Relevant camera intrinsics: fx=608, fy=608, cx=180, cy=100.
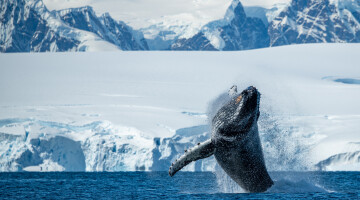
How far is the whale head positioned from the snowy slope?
447cm

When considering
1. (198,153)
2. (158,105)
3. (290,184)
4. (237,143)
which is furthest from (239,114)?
(158,105)

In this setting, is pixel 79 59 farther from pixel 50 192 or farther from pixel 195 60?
pixel 50 192

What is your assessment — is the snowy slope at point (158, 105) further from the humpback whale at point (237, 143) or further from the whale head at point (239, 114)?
the whale head at point (239, 114)

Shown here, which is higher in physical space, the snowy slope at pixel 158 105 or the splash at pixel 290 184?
the splash at pixel 290 184

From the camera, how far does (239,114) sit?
44.2 feet

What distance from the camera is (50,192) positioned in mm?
25078

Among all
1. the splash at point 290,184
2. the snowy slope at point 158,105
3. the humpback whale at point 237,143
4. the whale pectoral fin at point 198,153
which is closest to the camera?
the humpback whale at point 237,143

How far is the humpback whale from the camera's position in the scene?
44.2 feet

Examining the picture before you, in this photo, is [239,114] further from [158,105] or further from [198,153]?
[158,105]

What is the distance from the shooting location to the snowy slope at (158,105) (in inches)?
1540

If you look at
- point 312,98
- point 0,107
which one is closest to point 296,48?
point 312,98

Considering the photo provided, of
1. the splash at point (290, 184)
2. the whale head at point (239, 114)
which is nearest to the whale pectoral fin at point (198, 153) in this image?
the whale head at point (239, 114)

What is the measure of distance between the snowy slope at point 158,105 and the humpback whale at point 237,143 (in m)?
3.04

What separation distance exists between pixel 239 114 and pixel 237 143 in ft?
3.88
